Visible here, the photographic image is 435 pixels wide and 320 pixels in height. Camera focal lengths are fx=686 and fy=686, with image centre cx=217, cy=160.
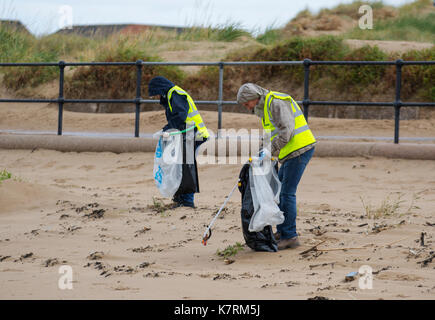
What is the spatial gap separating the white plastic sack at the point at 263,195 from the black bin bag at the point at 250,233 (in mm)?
45

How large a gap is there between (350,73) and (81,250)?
30.4 ft

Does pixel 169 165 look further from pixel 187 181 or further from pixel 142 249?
pixel 142 249

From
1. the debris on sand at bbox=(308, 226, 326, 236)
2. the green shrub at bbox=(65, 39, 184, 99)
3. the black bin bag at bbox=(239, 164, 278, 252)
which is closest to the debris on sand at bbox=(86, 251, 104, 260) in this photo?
the black bin bag at bbox=(239, 164, 278, 252)

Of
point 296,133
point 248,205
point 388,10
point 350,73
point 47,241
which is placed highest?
point 388,10

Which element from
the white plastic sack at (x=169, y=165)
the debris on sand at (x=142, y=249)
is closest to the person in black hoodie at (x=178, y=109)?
the white plastic sack at (x=169, y=165)

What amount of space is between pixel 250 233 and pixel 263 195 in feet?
0.99

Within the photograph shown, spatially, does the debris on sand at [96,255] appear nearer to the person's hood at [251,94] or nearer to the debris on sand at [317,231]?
the person's hood at [251,94]

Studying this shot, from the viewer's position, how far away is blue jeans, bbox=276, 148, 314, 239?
495 cm

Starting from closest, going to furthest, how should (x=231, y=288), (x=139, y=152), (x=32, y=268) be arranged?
1. (x=231, y=288)
2. (x=32, y=268)
3. (x=139, y=152)

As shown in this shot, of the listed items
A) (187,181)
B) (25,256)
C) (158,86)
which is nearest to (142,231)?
(187,181)

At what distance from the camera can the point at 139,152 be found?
387 inches

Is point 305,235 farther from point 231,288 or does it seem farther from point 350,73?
point 350,73

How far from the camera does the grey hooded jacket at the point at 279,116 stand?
479cm
